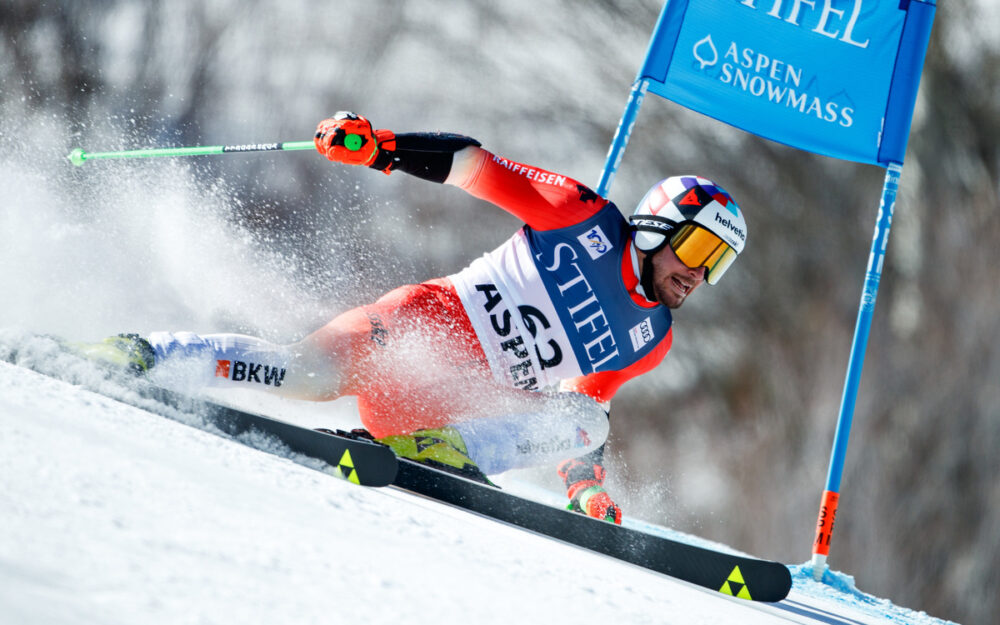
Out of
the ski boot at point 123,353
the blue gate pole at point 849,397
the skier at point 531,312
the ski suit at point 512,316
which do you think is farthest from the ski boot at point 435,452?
the blue gate pole at point 849,397

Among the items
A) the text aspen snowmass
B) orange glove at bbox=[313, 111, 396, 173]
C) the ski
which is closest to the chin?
the ski

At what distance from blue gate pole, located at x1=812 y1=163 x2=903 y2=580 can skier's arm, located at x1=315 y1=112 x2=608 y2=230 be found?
3.48ft

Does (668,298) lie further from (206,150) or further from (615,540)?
(206,150)

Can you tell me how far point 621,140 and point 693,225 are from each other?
0.90 meters

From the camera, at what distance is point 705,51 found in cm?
355

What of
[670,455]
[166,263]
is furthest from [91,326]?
[670,455]

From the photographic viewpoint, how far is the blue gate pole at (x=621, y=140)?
3.47 meters

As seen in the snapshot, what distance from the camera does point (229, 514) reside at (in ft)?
4.12

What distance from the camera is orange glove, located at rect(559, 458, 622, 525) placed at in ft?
9.23

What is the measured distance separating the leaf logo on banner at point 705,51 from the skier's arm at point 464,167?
1.06m

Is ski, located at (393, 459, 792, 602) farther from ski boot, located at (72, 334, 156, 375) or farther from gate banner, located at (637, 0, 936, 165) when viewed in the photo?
gate banner, located at (637, 0, 936, 165)

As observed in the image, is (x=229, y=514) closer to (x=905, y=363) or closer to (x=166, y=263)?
(x=166, y=263)

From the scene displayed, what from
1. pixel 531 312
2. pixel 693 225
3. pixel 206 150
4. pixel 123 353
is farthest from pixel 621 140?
pixel 123 353

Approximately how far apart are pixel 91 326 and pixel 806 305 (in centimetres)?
1330
